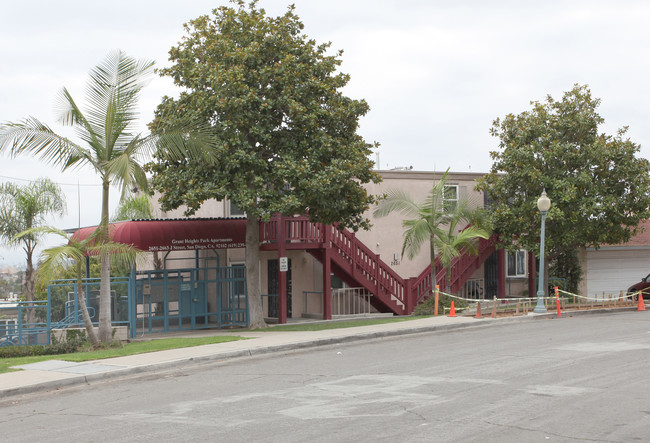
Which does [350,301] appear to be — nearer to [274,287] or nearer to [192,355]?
[274,287]

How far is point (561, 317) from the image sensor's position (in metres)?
22.9

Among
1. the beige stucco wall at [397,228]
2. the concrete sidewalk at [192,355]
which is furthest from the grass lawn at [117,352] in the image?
the beige stucco wall at [397,228]

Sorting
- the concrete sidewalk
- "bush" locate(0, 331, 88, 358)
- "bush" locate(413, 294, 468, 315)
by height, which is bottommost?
"bush" locate(0, 331, 88, 358)

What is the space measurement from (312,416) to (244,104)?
11823mm

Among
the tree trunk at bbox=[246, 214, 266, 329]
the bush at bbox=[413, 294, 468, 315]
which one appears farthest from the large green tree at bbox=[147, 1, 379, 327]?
the bush at bbox=[413, 294, 468, 315]

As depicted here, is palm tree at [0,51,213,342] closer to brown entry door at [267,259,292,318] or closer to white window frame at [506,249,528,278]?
brown entry door at [267,259,292,318]

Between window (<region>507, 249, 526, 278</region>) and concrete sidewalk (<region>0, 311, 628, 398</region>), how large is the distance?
36.6 feet

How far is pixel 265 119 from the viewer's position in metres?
19.2

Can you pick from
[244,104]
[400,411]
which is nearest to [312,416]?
[400,411]

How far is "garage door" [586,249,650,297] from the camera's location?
32.3 m

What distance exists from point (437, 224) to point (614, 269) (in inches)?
500

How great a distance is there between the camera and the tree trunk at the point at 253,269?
20.9m

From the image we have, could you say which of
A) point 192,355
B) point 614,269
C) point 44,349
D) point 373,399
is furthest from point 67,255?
point 614,269

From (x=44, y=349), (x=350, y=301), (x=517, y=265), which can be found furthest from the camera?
(x=517, y=265)
